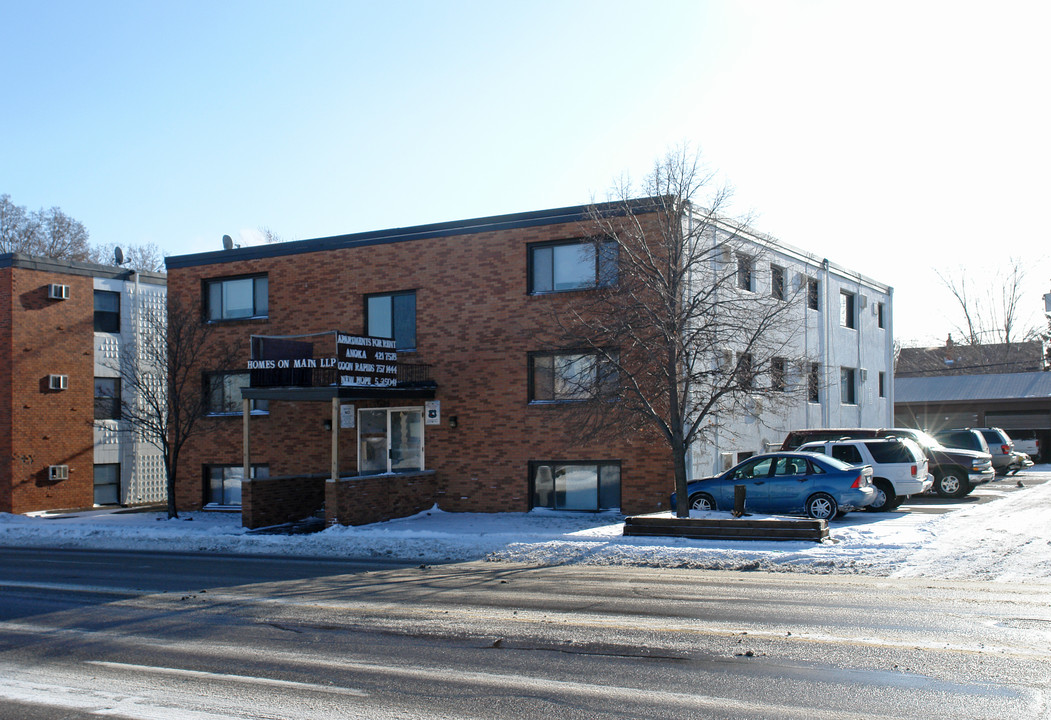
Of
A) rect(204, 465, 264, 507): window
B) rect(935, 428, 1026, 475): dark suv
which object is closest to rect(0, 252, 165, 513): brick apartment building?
rect(204, 465, 264, 507): window

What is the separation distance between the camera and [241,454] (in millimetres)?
26281

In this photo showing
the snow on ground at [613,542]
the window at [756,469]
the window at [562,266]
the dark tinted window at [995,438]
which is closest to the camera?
the snow on ground at [613,542]

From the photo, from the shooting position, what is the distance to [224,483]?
26.9 m

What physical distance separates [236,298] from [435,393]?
24.0 ft

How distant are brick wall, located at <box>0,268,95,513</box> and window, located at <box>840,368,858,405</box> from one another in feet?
81.4

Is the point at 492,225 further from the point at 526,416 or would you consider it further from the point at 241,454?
the point at 241,454

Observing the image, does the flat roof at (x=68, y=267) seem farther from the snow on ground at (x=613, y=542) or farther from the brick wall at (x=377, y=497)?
the brick wall at (x=377, y=497)

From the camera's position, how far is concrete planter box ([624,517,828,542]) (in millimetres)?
15766

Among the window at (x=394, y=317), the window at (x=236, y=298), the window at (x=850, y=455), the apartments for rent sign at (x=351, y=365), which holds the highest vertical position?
the window at (x=236, y=298)

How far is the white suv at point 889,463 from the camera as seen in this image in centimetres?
2072

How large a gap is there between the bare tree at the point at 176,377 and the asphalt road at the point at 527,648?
11334 mm

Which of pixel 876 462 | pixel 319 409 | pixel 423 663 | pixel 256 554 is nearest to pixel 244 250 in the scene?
pixel 319 409

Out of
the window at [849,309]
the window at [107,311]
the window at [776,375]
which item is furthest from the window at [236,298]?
the window at [849,309]

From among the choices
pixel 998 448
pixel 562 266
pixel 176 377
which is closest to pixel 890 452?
pixel 562 266
